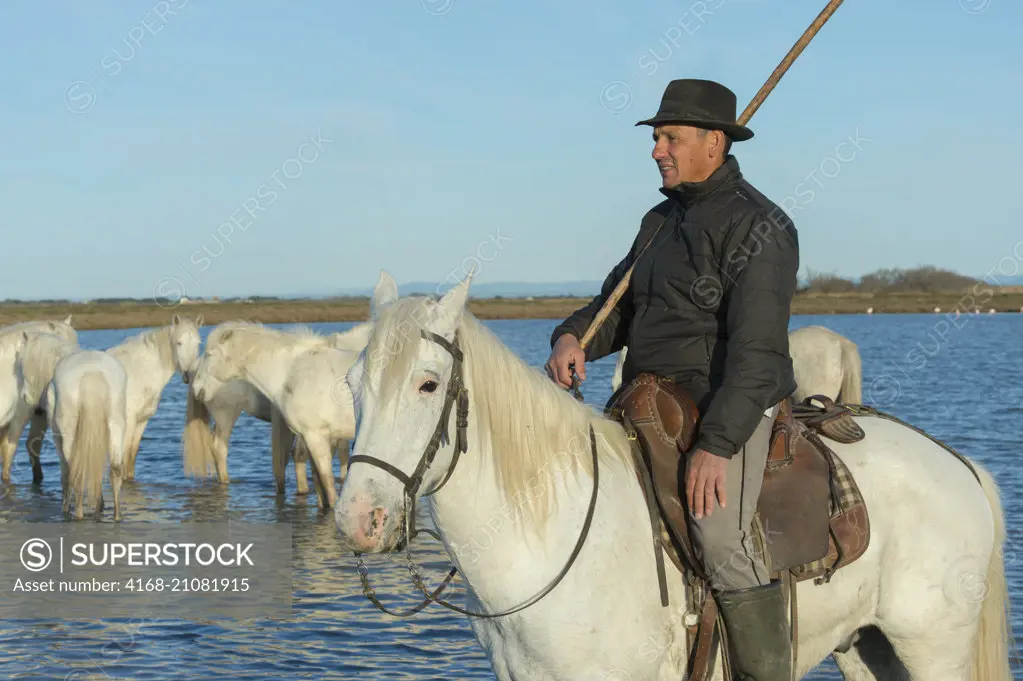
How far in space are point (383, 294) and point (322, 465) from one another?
1077cm

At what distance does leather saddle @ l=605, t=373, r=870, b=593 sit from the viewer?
426 centimetres

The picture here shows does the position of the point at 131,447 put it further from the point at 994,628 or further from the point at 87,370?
the point at 994,628

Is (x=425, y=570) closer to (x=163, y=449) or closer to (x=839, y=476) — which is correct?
(x=839, y=476)

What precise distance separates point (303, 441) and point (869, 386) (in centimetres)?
1776

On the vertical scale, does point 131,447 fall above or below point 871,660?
below

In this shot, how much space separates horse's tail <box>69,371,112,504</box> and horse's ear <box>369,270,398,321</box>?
10.4m

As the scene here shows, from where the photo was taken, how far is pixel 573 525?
4121 mm

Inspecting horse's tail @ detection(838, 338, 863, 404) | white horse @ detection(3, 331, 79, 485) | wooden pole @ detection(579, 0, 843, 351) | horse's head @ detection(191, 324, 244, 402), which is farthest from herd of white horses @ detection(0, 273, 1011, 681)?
white horse @ detection(3, 331, 79, 485)

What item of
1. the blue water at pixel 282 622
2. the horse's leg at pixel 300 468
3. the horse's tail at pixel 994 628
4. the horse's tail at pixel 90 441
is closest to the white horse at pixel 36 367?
the blue water at pixel 282 622

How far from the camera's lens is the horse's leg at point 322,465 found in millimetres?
14383

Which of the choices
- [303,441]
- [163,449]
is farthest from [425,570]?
[163,449]

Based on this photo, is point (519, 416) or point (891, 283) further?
point (891, 283)

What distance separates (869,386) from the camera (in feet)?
94.5

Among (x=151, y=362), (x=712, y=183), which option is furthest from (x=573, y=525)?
(x=151, y=362)
